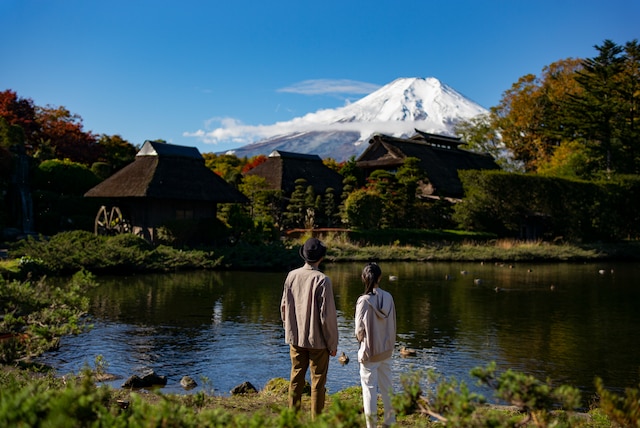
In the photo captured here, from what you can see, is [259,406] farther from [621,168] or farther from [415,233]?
[621,168]

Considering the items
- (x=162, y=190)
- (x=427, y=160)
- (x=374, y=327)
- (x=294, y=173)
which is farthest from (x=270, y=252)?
(x=427, y=160)

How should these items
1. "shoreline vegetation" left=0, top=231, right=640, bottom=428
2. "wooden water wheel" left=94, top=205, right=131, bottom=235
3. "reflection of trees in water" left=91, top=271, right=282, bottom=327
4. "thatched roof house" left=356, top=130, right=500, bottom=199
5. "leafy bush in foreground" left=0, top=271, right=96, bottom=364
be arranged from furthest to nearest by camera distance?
"thatched roof house" left=356, top=130, right=500, bottom=199
"wooden water wheel" left=94, top=205, right=131, bottom=235
"reflection of trees in water" left=91, top=271, right=282, bottom=327
"leafy bush in foreground" left=0, top=271, right=96, bottom=364
"shoreline vegetation" left=0, top=231, right=640, bottom=428

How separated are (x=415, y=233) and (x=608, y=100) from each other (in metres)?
15.4

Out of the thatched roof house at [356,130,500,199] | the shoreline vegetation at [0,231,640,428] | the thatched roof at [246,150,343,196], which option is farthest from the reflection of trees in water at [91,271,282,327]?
the thatched roof house at [356,130,500,199]

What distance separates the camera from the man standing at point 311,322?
559 centimetres

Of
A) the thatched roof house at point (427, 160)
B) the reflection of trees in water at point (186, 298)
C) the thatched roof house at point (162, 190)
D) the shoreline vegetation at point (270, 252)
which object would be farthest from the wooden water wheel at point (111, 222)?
the thatched roof house at point (427, 160)

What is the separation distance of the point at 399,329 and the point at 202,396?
27.0ft

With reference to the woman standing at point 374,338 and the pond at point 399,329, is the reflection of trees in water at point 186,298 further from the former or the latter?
the woman standing at point 374,338

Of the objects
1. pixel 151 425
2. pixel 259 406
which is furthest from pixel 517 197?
pixel 151 425

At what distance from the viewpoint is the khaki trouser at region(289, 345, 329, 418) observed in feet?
18.6

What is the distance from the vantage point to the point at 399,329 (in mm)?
12516

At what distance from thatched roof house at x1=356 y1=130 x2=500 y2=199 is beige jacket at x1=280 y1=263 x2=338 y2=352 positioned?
35190 mm

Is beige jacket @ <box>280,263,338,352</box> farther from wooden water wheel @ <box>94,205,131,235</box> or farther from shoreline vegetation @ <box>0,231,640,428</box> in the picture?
wooden water wheel @ <box>94,205,131,235</box>

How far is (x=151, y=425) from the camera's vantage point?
3.30 metres
